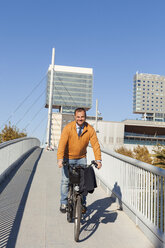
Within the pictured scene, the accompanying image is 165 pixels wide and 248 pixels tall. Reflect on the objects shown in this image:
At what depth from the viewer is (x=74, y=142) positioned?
15.0 feet

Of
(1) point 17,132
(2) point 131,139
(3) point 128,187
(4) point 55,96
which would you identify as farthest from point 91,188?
(4) point 55,96

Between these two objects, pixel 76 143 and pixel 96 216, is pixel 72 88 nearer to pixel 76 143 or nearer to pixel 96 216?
pixel 96 216

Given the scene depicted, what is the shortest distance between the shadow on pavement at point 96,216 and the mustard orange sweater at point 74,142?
110 centimetres

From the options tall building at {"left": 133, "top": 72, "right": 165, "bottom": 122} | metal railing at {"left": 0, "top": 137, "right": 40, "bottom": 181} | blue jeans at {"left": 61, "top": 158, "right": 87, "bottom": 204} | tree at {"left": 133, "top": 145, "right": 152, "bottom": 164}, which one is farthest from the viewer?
tall building at {"left": 133, "top": 72, "right": 165, "bottom": 122}

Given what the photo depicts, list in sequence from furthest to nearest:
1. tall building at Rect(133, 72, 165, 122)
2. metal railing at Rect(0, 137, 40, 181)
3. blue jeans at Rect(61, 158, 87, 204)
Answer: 1. tall building at Rect(133, 72, 165, 122)
2. metal railing at Rect(0, 137, 40, 181)
3. blue jeans at Rect(61, 158, 87, 204)

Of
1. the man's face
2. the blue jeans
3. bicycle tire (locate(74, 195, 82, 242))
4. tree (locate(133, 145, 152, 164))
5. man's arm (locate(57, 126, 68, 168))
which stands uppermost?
the man's face

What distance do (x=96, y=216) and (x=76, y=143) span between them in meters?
1.60

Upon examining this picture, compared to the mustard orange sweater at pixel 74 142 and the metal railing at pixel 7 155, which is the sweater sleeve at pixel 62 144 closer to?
the mustard orange sweater at pixel 74 142

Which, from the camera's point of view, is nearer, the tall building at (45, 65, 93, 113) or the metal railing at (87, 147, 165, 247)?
the metal railing at (87, 147, 165, 247)

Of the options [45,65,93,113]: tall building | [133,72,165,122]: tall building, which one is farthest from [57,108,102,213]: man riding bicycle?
[133,72,165,122]: tall building

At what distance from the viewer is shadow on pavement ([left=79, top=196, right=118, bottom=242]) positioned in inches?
175

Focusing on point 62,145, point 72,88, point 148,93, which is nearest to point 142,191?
point 62,145

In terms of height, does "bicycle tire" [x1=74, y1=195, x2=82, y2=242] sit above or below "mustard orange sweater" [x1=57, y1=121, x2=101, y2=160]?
below

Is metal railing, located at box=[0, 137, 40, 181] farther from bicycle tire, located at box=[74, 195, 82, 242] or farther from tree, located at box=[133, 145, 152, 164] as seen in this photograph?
tree, located at box=[133, 145, 152, 164]
